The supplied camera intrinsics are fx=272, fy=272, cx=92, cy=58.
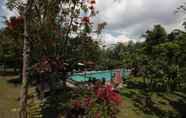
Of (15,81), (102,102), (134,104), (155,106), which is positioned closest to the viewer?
(102,102)

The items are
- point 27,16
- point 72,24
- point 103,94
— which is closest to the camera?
point 27,16

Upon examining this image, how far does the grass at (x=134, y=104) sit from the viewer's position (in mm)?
17327

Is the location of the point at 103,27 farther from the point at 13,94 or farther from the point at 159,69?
the point at 13,94

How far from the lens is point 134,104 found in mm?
19531

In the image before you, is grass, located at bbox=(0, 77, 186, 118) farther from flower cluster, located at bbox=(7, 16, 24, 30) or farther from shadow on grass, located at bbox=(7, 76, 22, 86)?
flower cluster, located at bbox=(7, 16, 24, 30)

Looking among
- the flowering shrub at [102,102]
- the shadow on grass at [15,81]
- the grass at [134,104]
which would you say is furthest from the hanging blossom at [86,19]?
the shadow on grass at [15,81]

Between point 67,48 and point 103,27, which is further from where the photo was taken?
point 103,27

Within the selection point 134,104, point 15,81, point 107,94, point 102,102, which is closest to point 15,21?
point 102,102

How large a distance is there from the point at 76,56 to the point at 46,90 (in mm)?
6053

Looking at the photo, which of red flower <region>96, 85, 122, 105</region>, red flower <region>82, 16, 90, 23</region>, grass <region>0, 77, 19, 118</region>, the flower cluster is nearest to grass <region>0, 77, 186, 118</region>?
grass <region>0, 77, 19, 118</region>

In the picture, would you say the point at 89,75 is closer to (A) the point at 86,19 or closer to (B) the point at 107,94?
(A) the point at 86,19

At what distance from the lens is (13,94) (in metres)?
21.5

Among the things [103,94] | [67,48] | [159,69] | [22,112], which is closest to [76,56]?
[67,48]

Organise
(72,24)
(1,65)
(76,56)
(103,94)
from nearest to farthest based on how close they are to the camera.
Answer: (103,94) < (72,24) < (76,56) < (1,65)
